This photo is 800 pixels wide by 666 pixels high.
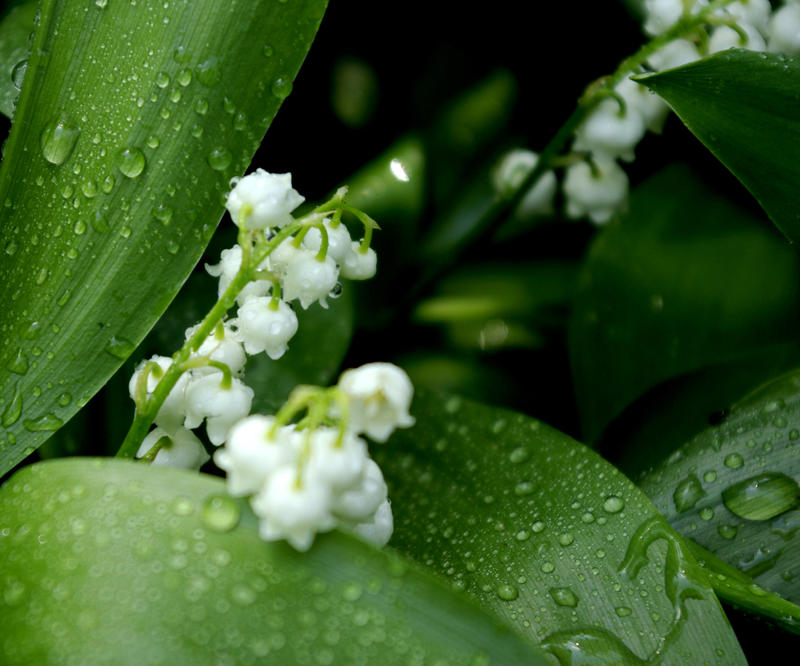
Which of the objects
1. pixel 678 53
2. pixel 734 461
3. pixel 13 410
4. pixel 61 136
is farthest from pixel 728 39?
pixel 13 410

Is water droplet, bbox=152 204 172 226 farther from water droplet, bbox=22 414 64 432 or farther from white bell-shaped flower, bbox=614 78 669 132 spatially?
white bell-shaped flower, bbox=614 78 669 132

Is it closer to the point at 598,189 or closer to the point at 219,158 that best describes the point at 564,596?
the point at 219,158

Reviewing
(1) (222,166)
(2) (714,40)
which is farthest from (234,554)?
(2) (714,40)

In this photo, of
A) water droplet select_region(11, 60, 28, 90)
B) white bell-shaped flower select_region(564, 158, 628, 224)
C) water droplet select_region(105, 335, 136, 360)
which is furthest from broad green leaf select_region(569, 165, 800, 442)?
water droplet select_region(11, 60, 28, 90)

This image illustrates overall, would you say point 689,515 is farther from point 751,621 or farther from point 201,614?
point 201,614

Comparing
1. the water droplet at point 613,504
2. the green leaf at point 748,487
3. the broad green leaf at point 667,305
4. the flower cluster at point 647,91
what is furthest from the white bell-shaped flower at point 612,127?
the water droplet at point 613,504

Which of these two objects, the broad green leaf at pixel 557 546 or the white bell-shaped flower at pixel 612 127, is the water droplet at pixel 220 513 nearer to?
the broad green leaf at pixel 557 546
